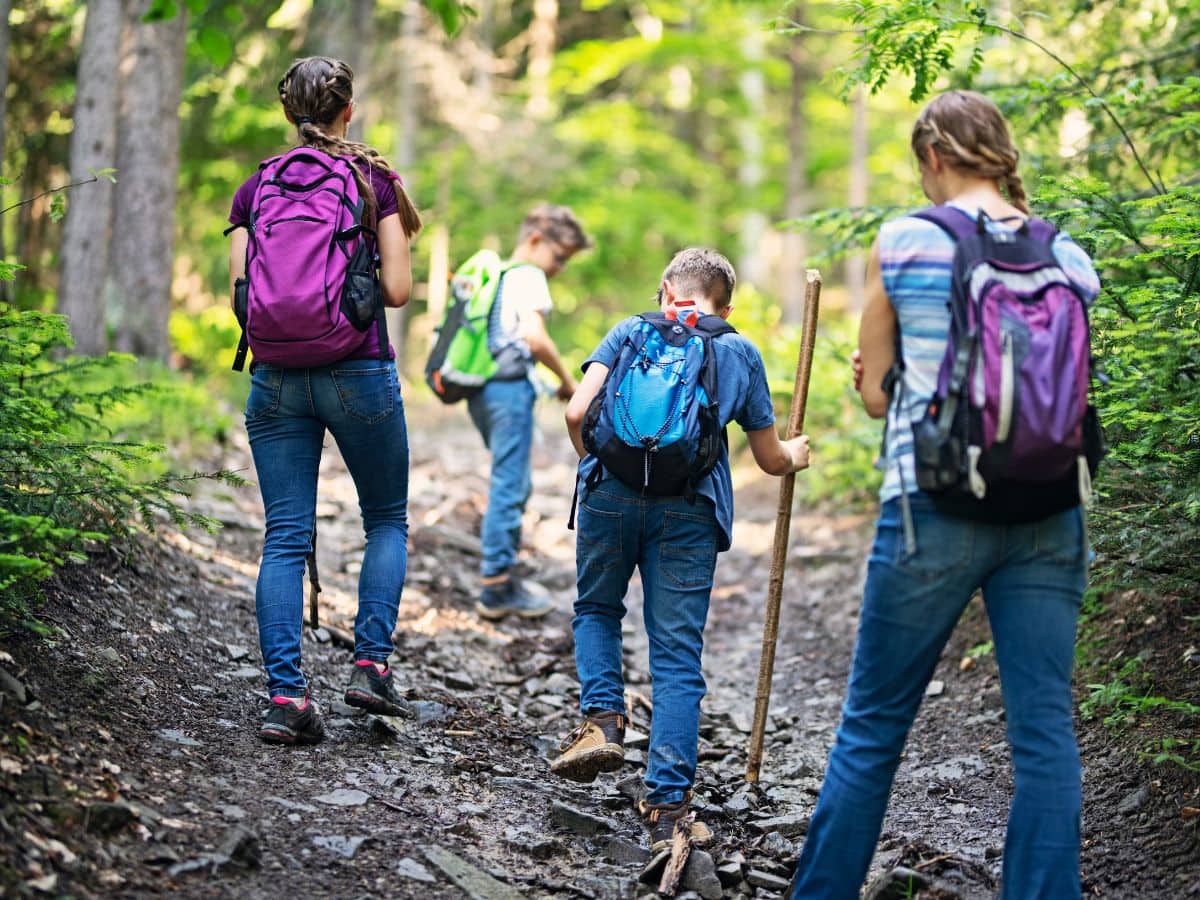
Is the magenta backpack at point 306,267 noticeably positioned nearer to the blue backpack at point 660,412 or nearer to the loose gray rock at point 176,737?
the blue backpack at point 660,412

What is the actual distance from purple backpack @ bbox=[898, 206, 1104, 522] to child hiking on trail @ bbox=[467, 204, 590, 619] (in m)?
4.09

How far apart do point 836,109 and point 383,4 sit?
8.71 m

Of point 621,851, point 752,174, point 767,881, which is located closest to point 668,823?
point 621,851

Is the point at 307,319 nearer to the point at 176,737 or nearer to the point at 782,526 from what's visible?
the point at 176,737

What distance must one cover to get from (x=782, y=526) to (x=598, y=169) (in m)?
17.7

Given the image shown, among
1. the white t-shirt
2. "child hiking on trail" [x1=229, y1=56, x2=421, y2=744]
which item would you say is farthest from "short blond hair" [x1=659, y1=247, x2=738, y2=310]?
the white t-shirt

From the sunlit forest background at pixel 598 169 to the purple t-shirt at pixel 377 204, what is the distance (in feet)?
2.42

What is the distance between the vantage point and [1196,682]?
4.56 m

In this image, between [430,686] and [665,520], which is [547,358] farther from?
[665,520]

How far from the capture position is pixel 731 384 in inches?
163

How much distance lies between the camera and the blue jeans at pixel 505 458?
23.8 ft

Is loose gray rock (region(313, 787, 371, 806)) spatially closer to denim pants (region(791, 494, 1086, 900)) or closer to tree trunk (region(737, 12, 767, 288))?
denim pants (region(791, 494, 1086, 900))

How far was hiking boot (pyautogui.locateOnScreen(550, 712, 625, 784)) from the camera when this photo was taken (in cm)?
429

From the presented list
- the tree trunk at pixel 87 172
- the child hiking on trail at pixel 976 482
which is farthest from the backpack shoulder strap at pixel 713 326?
the tree trunk at pixel 87 172
